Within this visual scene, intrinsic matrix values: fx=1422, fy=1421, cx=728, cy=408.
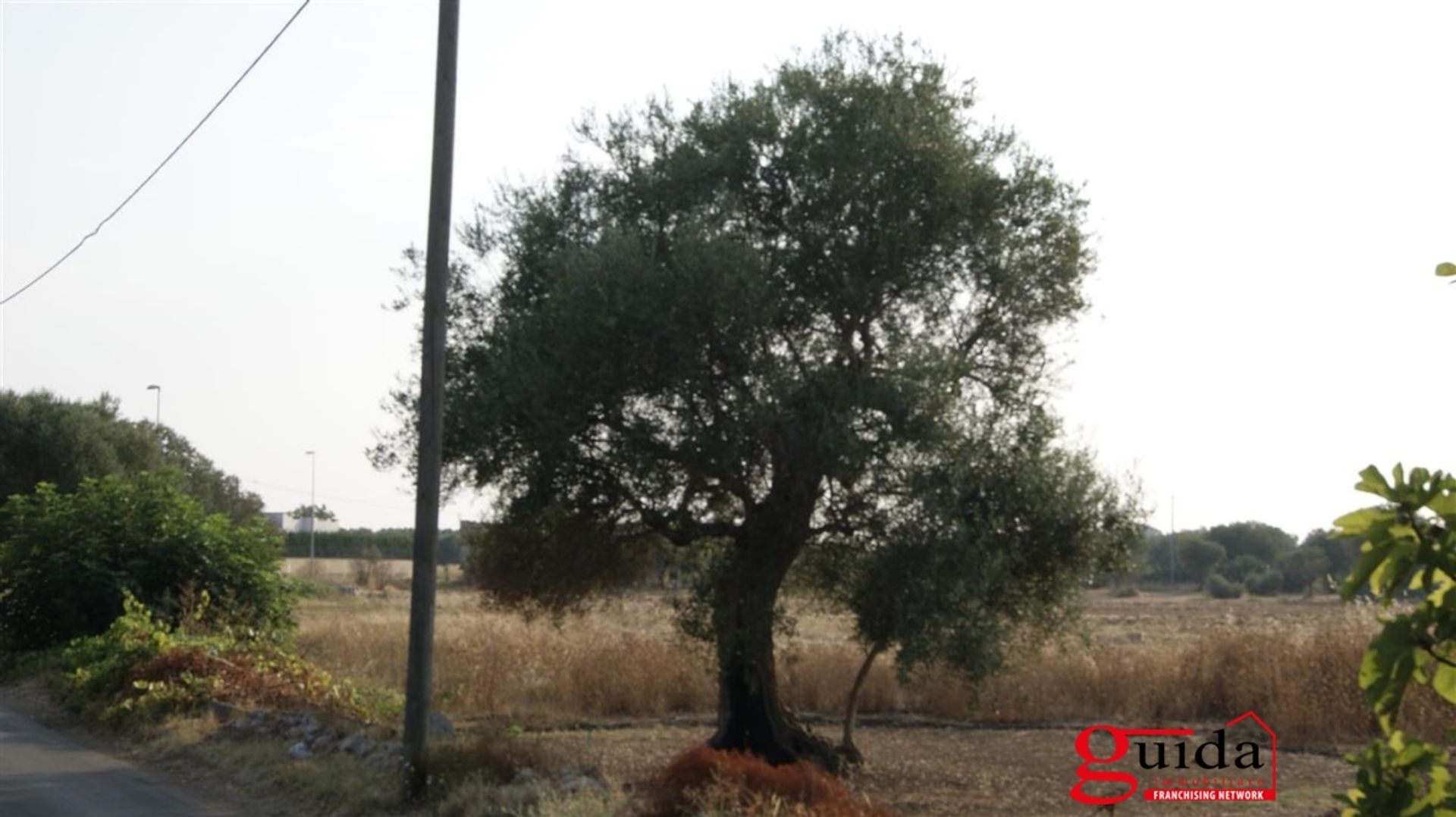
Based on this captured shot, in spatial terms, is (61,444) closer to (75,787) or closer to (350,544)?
(75,787)

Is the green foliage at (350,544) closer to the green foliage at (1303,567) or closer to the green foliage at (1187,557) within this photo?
the green foliage at (1187,557)

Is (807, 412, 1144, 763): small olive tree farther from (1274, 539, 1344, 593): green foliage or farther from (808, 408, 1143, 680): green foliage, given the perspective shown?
(1274, 539, 1344, 593): green foliage

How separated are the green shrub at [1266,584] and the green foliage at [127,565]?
55908mm

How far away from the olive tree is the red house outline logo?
308 cm

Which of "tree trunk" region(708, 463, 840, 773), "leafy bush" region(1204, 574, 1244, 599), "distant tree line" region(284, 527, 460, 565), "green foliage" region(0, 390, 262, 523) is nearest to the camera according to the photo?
"tree trunk" region(708, 463, 840, 773)

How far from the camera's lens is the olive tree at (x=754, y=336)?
1392 centimetres

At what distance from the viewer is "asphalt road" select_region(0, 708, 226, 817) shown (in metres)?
12.4

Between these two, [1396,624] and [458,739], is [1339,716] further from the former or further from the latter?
[1396,624]

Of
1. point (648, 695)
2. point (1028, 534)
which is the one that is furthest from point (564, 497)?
point (648, 695)

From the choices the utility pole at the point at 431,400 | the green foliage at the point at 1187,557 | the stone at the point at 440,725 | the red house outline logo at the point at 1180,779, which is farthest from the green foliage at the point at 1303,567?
the utility pole at the point at 431,400

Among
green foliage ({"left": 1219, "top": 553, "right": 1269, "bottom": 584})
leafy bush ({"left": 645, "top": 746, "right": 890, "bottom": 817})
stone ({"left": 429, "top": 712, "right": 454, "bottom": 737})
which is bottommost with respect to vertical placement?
stone ({"left": 429, "top": 712, "right": 454, "bottom": 737})

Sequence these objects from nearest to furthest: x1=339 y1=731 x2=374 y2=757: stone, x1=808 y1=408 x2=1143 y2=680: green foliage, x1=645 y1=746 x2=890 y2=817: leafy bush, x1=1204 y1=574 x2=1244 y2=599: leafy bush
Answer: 1. x1=645 y1=746 x2=890 y2=817: leafy bush
2. x1=808 y1=408 x2=1143 y2=680: green foliage
3. x1=339 y1=731 x2=374 y2=757: stone
4. x1=1204 y1=574 x2=1244 y2=599: leafy bush

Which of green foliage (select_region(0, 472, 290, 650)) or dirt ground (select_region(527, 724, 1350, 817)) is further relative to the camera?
green foliage (select_region(0, 472, 290, 650))

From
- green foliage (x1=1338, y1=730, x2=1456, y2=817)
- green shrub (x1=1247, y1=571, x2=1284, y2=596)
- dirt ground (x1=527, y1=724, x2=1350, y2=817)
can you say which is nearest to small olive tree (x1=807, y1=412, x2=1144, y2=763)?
dirt ground (x1=527, y1=724, x2=1350, y2=817)
